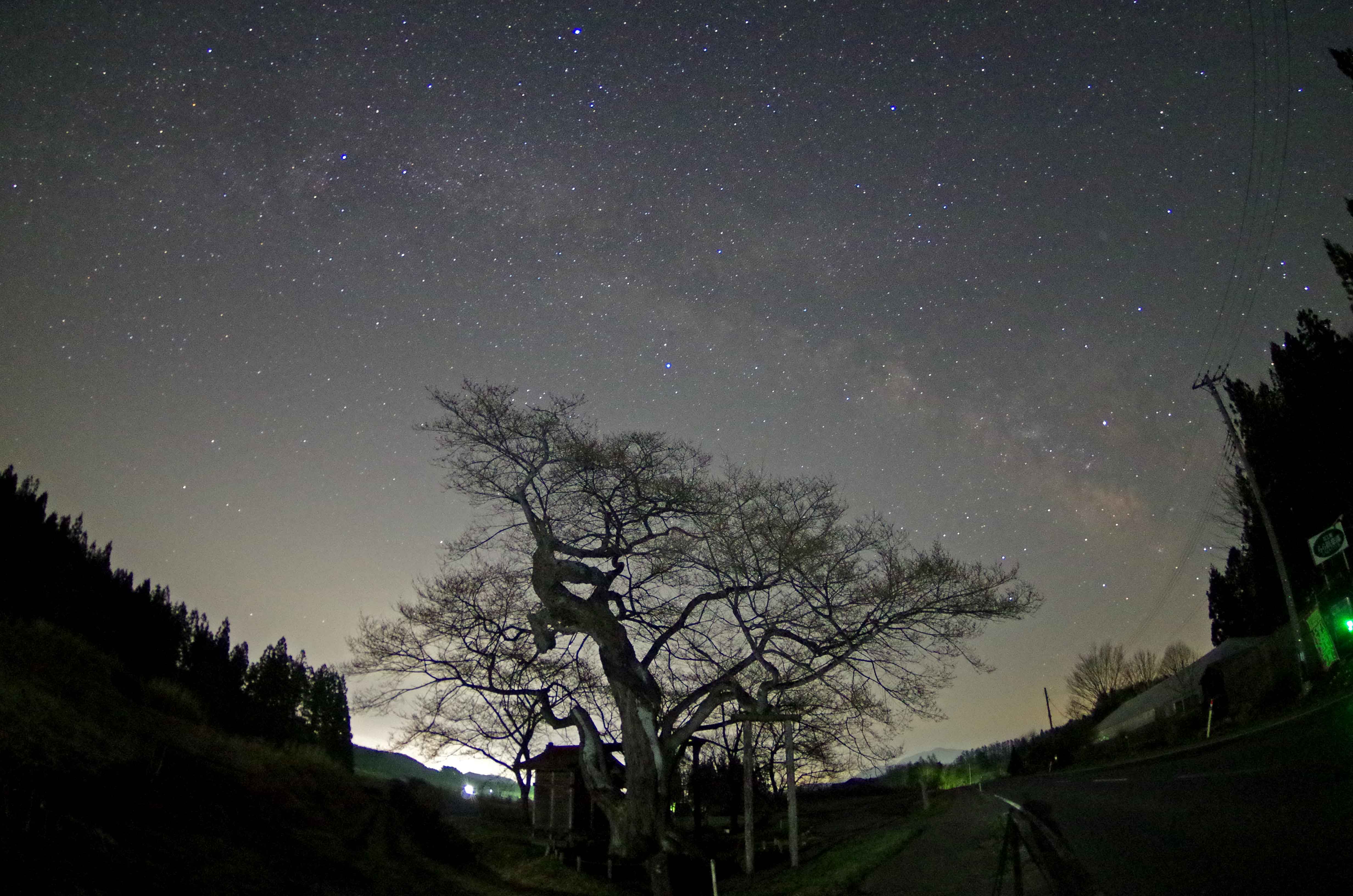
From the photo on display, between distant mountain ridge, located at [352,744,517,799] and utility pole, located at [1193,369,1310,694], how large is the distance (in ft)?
105

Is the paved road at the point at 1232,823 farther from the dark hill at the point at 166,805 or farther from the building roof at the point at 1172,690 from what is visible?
the building roof at the point at 1172,690

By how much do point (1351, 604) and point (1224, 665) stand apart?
60.6 feet

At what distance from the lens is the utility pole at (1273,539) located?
22516 mm

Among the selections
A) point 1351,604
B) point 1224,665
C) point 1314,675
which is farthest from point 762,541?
point 1224,665

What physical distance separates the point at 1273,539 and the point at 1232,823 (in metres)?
24.6

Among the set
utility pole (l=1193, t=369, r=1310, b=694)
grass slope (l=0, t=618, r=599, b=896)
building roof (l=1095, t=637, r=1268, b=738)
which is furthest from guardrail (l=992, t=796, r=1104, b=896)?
building roof (l=1095, t=637, r=1268, b=738)

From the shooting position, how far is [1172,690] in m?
46.0

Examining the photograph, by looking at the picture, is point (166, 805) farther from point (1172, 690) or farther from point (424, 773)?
point (424, 773)

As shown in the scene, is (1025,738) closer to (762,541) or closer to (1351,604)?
(1351,604)

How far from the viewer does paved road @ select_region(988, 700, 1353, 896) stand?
15.7ft

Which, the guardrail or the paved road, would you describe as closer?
the paved road

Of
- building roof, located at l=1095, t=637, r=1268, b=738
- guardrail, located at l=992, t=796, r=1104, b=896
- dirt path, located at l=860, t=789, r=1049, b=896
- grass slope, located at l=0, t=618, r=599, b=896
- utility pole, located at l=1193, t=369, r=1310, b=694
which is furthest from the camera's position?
building roof, located at l=1095, t=637, r=1268, b=738

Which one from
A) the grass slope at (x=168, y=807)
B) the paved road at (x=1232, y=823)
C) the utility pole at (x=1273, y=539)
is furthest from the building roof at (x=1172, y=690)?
the grass slope at (x=168, y=807)

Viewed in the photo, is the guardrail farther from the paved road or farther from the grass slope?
the grass slope
